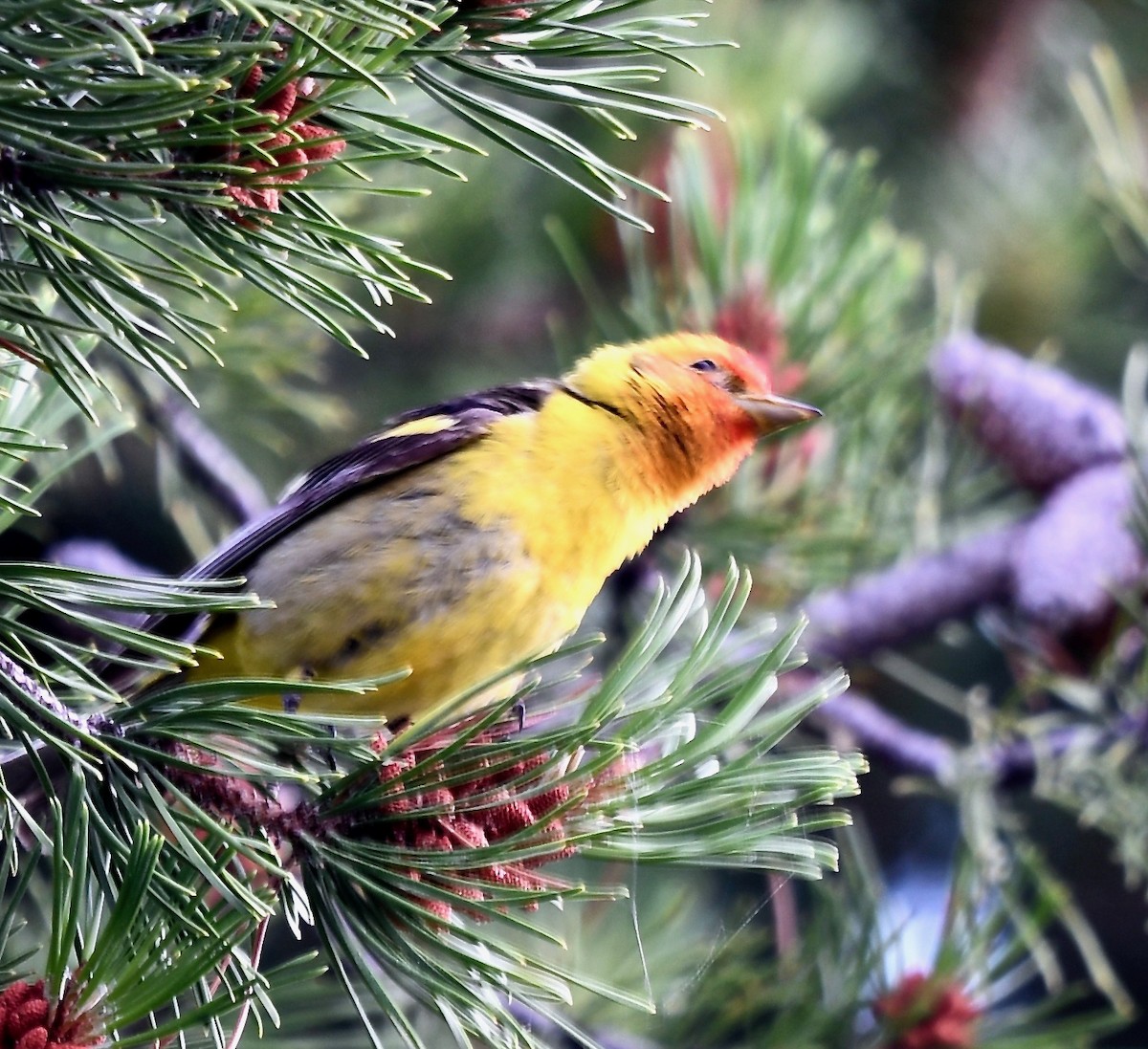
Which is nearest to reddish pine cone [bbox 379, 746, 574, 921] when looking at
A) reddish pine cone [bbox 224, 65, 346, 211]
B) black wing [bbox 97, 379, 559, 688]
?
reddish pine cone [bbox 224, 65, 346, 211]

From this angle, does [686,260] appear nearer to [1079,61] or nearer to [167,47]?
[167,47]

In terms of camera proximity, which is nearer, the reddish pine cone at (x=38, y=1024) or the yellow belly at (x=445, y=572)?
the reddish pine cone at (x=38, y=1024)

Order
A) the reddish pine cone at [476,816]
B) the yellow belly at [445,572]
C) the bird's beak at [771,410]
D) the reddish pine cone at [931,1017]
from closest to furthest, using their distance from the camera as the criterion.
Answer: the reddish pine cone at [476,816], the yellow belly at [445,572], the reddish pine cone at [931,1017], the bird's beak at [771,410]

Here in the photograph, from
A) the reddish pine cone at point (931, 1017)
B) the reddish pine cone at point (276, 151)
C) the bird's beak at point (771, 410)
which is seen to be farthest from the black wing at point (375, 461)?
the reddish pine cone at point (931, 1017)

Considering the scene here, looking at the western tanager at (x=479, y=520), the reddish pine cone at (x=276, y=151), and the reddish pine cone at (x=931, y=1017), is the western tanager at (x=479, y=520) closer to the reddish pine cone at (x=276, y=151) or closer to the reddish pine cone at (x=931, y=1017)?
the reddish pine cone at (x=276, y=151)

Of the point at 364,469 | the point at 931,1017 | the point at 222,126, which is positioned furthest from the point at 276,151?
the point at 931,1017

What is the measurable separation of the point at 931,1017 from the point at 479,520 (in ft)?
3.61

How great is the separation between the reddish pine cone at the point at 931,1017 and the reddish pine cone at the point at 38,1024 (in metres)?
1.49

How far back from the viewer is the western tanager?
6.82 ft

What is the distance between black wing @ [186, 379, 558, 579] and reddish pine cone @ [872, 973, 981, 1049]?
1.15 meters

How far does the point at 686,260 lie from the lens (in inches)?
120

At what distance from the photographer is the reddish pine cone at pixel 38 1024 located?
1.22 meters

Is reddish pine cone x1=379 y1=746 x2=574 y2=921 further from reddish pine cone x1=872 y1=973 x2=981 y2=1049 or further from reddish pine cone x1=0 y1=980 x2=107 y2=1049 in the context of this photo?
reddish pine cone x1=872 y1=973 x2=981 y2=1049

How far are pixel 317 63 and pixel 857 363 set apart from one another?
179 centimetres
